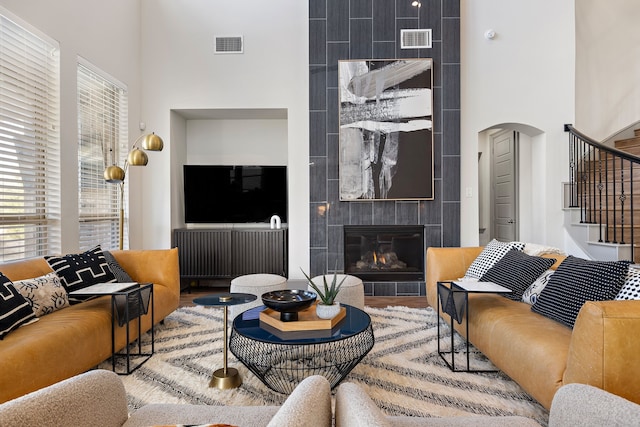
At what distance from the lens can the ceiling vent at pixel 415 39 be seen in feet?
14.7

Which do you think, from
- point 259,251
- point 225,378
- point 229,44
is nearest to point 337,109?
point 229,44

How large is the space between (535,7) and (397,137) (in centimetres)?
233

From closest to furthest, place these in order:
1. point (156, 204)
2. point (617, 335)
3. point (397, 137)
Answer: point (617, 335) < point (397, 137) < point (156, 204)

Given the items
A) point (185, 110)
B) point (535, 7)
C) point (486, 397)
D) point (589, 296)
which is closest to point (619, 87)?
point (535, 7)

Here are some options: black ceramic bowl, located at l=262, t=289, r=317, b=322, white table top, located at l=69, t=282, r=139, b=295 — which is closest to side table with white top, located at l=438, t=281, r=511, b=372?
black ceramic bowl, located at l=262, t=289, r=317, b=322

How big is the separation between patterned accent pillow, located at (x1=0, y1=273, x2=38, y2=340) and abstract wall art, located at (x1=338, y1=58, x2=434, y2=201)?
11.0ft

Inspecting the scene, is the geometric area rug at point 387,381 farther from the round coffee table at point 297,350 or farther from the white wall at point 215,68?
the white wall at point 215,68

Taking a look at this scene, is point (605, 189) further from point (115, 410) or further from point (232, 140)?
point (115, 410)

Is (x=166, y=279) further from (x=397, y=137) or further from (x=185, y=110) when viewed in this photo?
(x=397, y=137)

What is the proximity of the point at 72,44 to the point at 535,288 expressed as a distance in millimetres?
4402

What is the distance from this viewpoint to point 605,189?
4.05m

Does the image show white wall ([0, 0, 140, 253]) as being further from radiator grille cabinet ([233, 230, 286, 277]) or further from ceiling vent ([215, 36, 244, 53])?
radiator grille cabinet ([233, 230, 286, 277])

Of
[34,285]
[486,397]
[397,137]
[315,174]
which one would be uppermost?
[397,137]

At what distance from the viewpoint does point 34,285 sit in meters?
2.32
